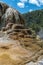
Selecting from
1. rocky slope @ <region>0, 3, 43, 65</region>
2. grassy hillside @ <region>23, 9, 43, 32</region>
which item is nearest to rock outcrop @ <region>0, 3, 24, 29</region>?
rocky slope @ <region>0, 3, 43, 65</region>

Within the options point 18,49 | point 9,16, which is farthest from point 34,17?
point 18,49

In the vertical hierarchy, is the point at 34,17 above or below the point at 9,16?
above

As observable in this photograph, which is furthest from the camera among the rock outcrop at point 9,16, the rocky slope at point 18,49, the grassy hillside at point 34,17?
the grassy hillside at point 34,17

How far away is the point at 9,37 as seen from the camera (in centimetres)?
1227

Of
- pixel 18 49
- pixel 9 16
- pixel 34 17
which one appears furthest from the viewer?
pixel 34 17

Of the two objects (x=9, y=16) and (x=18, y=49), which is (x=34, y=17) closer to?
(x=9, y=16)

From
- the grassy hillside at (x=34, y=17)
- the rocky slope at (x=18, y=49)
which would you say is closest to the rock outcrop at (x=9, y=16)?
the rocky slope at (x=18, y=49)

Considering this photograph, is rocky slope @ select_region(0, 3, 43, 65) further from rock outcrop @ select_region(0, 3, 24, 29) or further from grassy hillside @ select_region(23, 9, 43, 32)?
grassy hillside @ select_region(23, 9, 43, 32)

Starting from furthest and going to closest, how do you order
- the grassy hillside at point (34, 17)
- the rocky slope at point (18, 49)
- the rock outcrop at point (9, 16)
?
1. the grassy hillside at point (34, 17)
2. the rock outcrop at point (9, 16)
3. the rocky slope at point (18, 49)

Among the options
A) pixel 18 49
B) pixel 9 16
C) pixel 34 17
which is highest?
pixel 34 17

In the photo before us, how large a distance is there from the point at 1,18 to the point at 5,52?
888 centimetres

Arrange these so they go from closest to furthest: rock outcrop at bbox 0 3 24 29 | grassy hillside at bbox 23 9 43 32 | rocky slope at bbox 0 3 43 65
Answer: rocky slope at bbox 0 3 43 65, rock outcrop at bbox 0 3 24 29, grassy hillside at bbox 23 9 43 32

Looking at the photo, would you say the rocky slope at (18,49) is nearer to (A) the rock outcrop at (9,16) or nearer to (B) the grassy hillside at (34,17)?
(A) the rock outcrop at (9,16)

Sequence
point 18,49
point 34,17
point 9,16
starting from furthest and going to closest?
point 34,17, point 9,16, point 18,49
